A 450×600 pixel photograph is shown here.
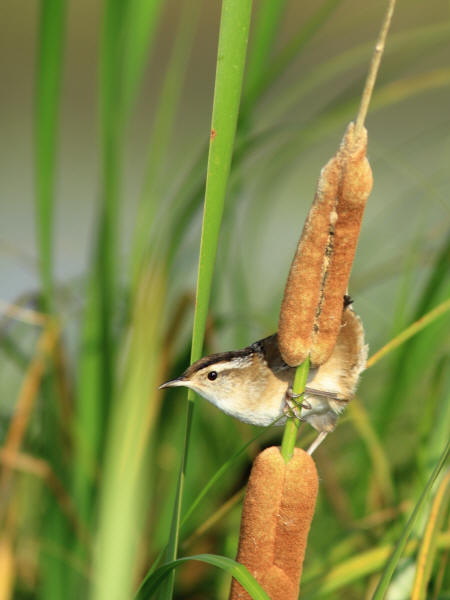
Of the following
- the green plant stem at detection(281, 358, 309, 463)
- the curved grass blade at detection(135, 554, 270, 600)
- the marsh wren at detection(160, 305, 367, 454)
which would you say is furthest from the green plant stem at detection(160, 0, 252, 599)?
the marsh wren at detection(160, 305, 367, 454)

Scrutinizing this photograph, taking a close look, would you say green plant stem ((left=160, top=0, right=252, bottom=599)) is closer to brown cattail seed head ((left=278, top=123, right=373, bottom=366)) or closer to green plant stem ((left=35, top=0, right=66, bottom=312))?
brown cattail seed head ((left=278, top=123, right=373, bottom=366))

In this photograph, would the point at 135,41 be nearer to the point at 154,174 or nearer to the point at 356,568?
the point at 154,174

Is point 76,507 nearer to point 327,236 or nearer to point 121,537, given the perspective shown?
point 121,537

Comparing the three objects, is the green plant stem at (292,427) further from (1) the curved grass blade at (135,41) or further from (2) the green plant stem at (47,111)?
(1) the curved grass blade at (135,41)

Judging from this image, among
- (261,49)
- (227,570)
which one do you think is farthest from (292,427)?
(261,49)

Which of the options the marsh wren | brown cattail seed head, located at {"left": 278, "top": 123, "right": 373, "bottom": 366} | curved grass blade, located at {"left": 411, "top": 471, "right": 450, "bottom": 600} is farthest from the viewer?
the marsh wren

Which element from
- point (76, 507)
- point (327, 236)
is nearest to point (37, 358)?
point (76, 507)

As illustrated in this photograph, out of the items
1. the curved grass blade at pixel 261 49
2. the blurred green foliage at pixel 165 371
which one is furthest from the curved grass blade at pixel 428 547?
the curved grass blade at pixel 261 49
